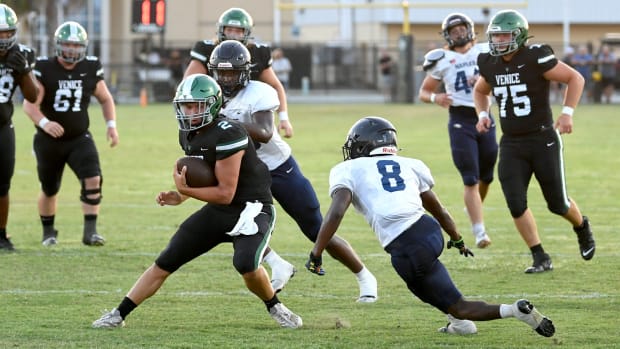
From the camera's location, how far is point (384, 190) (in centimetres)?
612

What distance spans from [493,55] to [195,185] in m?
3.12

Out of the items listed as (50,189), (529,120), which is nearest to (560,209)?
(529,120)

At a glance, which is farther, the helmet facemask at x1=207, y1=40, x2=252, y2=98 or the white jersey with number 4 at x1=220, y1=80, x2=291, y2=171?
the white jersey with number 4 at x1=220, y1=80, x2=291, y2=171

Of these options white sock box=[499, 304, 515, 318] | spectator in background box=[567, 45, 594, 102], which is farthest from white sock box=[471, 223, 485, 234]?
spectator in background box=[567, 45, 594, 102]

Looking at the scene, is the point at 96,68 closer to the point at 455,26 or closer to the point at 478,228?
the point at 455,26

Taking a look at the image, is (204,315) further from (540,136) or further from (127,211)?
(127,211)

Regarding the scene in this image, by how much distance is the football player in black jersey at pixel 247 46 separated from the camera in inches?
326

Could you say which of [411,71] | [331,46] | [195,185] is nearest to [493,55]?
[195,185]

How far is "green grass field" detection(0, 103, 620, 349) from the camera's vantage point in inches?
248

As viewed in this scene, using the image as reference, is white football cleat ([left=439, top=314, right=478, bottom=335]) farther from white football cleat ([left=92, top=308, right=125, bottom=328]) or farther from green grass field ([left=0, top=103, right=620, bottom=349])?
white football cleat ([left=92, top=308, right=125, bottom=328])

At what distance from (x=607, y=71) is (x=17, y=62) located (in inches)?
1012

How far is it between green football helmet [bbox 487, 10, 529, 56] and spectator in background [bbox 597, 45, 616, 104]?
2503 cm

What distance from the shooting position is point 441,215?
20.6ft

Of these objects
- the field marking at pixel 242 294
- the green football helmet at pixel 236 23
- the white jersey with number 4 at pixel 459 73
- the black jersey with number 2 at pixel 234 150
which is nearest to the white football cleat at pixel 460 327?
the field marking at pixel 242 294
